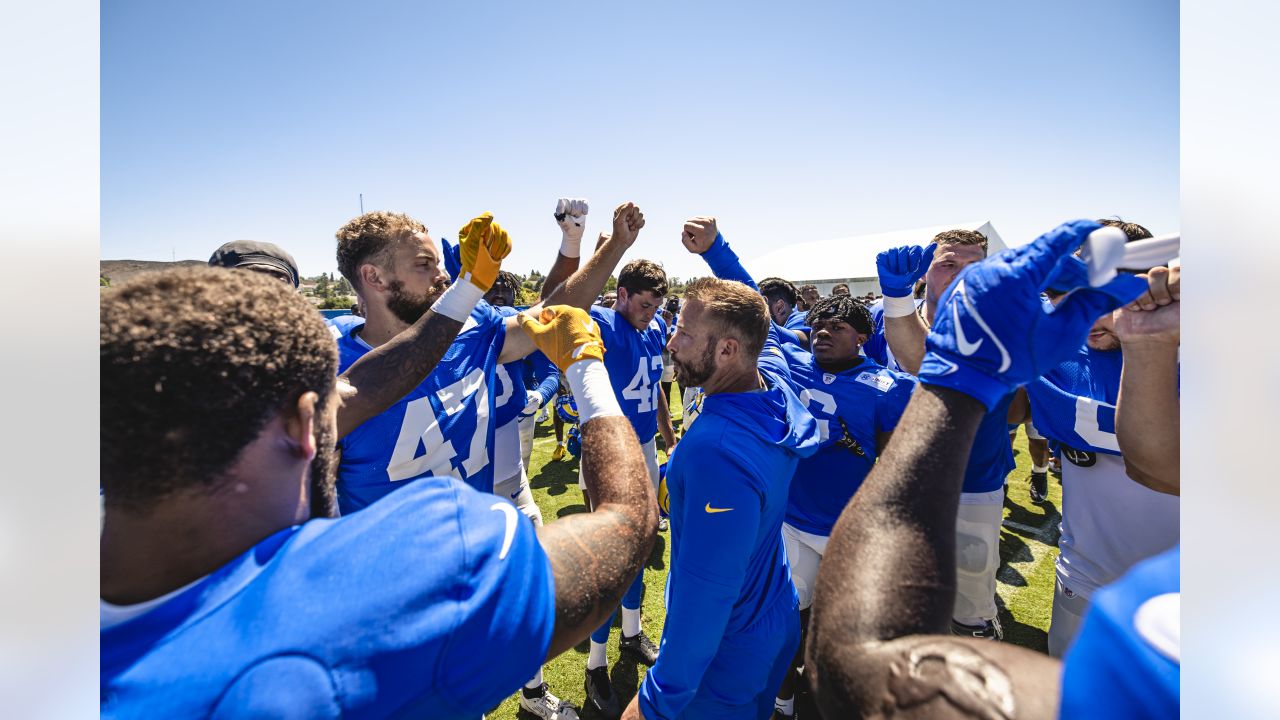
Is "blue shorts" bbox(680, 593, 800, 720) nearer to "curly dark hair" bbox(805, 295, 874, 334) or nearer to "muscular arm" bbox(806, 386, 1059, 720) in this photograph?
"muscular arm" bbox(806, 386, 1059, 720)

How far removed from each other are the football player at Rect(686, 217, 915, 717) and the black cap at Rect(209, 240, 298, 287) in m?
2.63

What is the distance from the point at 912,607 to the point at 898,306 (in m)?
2.76

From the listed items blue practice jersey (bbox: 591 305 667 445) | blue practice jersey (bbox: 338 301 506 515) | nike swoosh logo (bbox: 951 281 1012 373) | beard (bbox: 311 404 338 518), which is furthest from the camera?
blue practice jersey (bbox: 591 305 667 445)

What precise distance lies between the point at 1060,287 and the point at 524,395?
3.53 meters

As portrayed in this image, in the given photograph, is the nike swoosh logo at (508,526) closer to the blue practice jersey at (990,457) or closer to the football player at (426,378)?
the football player at (426,378)

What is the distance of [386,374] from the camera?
6.93 feet

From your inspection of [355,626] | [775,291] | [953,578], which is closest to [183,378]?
[355,626]

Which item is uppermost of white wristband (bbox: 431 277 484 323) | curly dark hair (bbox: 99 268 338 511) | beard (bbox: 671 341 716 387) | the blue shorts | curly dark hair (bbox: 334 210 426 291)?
curly dark hair (bbox: 334 210 426 291)

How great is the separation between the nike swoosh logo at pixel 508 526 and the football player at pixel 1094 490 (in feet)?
8.64

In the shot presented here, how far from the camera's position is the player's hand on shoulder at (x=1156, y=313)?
1347mm

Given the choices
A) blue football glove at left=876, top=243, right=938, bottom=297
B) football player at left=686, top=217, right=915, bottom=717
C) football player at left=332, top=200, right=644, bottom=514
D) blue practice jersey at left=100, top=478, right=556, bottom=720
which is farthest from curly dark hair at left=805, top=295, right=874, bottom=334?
blue practice jersey at left=100, top=478, right=556, bottom=720

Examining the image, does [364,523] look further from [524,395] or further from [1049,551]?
[1049,551]

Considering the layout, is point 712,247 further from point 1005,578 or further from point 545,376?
point 1005,578

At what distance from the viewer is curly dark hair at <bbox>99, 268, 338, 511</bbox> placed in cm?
85
